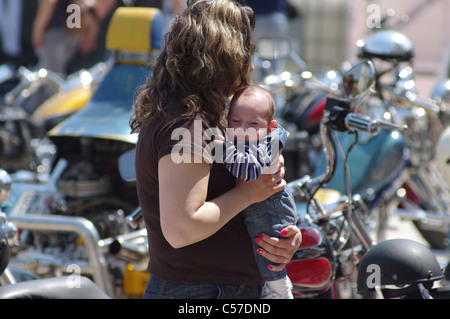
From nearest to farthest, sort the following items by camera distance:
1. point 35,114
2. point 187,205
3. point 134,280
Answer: point 187,205 → point 134,280 → point 35,114

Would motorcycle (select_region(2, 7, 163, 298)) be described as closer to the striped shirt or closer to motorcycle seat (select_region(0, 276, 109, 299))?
motorcycle seat (select_region(0, 276, 109, 299))

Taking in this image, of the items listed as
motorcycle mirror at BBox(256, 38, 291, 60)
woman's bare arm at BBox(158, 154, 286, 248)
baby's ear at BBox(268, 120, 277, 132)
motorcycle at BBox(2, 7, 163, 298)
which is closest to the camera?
woman's bare arm at BBox(158, 154, 286, 248)

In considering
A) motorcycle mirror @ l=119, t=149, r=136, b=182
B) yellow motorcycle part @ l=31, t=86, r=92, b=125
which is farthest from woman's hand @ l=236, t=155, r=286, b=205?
yellow motorcycle part @ l=31, t=86, r=92, b=125

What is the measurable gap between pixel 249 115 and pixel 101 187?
1.85m

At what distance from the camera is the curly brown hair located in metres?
1.63

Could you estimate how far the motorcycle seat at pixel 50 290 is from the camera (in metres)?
1.58

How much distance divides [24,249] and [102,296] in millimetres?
1710

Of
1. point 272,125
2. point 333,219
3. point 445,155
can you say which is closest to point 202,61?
point 272,125

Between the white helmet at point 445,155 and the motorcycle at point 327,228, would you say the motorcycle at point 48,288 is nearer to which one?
the motorcycle at point 327,228

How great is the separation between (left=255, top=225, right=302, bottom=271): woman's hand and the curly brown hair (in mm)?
344

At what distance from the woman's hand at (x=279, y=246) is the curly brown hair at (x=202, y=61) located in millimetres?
344

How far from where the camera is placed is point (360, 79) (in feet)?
7.41

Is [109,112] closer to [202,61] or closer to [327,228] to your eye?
[327,228]
